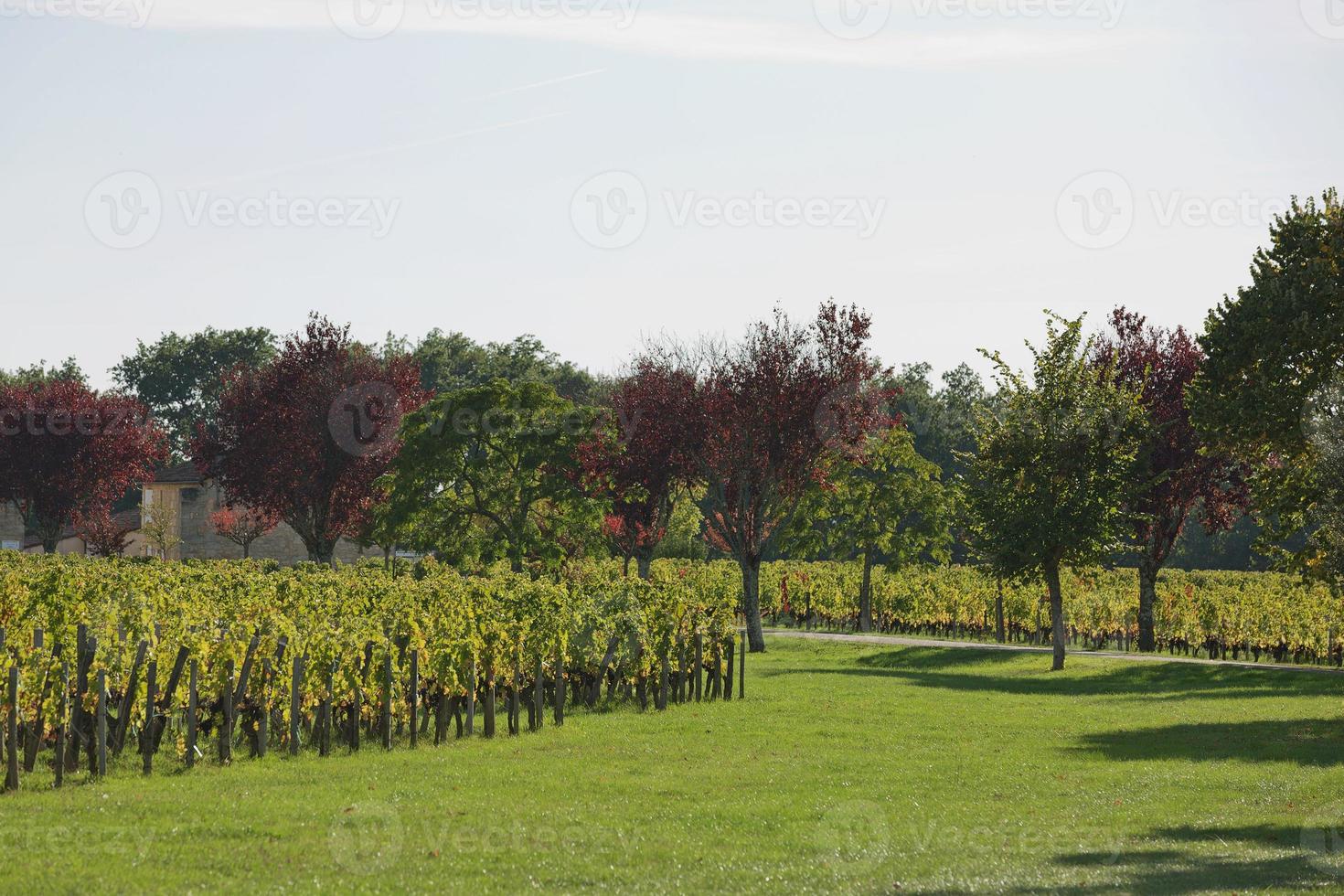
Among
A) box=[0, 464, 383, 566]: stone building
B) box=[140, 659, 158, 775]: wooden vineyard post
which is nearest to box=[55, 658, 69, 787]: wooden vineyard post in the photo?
box=[140, 659, 158, 775]: wooden vineyard post

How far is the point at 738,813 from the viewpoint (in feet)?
41.5

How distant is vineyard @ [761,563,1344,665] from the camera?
35.9 metres

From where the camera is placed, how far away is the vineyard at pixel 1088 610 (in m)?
35.9

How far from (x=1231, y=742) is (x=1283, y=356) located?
266 inches

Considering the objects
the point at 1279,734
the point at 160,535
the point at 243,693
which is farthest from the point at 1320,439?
the point at 160,535

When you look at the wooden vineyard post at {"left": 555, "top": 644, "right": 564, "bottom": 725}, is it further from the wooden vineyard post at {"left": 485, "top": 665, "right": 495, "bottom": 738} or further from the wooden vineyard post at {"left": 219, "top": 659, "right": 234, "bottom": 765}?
the wooden vineyard post at {"left": 219, "top": 659, "right": 234, "bottom": 765}

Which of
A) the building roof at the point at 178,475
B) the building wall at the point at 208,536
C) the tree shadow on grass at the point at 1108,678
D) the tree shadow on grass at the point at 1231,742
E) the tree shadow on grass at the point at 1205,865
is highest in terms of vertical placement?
the building roof at the point at 178,475

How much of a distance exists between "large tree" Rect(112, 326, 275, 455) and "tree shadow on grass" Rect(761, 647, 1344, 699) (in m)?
83.0

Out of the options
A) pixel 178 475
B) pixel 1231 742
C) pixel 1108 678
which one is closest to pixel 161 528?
pixel 178 475

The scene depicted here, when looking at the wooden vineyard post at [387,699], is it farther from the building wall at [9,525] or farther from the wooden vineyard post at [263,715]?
the building wall at [9,525]

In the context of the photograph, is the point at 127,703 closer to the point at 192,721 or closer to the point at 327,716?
the point at 192,721

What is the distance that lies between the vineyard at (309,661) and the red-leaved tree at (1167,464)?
19463 millimetres

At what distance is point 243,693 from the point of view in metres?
15.6

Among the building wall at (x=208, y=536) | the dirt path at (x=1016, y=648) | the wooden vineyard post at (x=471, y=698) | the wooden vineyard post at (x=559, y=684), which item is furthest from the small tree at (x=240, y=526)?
the wooden vineyard post at (x=471, y=698)
